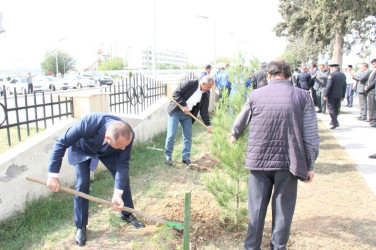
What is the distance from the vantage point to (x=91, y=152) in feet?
10.1

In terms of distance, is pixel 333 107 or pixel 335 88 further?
pixel 333 107

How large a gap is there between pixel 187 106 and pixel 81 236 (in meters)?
2.89

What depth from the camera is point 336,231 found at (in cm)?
334

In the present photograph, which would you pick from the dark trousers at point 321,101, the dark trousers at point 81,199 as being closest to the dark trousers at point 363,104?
the dark trousers at point 321,101

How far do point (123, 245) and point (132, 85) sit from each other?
4.54 meters

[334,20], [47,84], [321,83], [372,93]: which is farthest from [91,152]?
[47,84]

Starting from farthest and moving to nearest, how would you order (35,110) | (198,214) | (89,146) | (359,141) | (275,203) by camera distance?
(359,141)
(35,110)
(198,214)
(89,146)
(275,203)

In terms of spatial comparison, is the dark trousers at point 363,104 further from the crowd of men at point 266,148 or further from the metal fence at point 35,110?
the metal fence at point 35,110

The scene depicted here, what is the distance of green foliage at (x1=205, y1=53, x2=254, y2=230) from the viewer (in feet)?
10.2

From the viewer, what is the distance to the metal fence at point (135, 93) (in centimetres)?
652

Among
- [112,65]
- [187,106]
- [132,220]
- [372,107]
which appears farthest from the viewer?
[112,65]

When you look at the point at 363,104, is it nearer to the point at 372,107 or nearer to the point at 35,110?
the point at 372,107

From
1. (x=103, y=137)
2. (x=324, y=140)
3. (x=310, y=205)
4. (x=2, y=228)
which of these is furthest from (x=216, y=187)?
(x=324, y=140)

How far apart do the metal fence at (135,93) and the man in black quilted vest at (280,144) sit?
4190 mm
